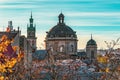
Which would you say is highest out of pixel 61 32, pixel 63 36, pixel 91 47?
pixel 61 32

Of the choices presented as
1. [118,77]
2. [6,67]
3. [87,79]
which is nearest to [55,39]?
[87,79]

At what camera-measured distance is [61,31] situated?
15662 cm

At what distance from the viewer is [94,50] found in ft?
534

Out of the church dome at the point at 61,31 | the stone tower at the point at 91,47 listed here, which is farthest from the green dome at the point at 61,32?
the stone tower at the point at 91,47

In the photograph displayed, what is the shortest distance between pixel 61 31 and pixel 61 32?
0.48m

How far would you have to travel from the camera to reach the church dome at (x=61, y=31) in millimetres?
155425

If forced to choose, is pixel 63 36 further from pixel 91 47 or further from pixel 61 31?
pixel 91 47

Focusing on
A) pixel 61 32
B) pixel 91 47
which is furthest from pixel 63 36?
pixel 91 47

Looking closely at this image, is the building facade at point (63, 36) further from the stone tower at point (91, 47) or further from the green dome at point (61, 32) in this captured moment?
the stone tower at point (91, 47)

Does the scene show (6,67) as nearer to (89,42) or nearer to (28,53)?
(28,53)

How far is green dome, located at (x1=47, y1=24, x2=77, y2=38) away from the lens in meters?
155

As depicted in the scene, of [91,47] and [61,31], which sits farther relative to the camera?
[91,47]

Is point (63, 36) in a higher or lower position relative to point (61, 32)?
lower

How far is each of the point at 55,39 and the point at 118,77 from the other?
4747 inches
